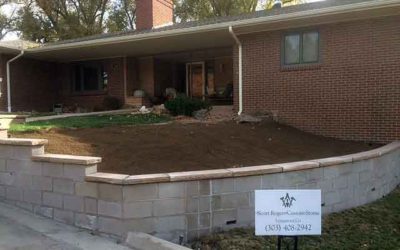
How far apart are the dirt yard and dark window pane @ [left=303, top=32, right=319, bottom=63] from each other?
2.19 metres

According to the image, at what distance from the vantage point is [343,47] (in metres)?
11.3

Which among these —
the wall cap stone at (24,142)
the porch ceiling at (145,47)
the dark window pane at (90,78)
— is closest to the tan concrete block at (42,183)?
the wall cap stone at (24,142)

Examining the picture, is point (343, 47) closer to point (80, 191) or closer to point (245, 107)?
point (245, 107)

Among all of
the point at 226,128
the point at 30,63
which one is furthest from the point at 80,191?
the point at 30,63

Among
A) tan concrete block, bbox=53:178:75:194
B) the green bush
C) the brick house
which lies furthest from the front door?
tan concrete block, bbox=53:178:75:194

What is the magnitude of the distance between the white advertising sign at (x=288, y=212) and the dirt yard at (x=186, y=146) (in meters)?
2.34

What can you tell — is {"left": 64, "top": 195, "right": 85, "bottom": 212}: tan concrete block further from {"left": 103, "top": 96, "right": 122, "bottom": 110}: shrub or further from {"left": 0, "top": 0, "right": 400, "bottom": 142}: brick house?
{"left": 103, "top": 96, "right": 122, "bottom": 110}: shrub

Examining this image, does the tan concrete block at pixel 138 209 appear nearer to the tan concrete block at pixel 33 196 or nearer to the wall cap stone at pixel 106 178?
the wall cap stone at pixel 106 178

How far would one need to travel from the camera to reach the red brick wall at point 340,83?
35.1 feet

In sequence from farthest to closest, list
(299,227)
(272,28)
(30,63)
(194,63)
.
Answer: (194,63), (30,63), (272,28), (299,227)

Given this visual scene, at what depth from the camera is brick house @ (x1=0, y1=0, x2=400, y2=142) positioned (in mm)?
10773

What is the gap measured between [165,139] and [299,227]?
4.33 meters

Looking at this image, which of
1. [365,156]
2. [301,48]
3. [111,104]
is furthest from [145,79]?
[365,156]

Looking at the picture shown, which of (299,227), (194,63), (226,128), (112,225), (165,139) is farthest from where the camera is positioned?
(194,63)
